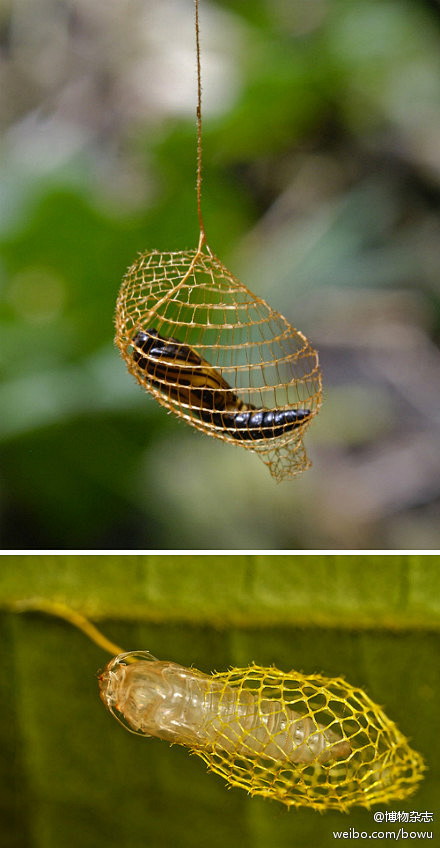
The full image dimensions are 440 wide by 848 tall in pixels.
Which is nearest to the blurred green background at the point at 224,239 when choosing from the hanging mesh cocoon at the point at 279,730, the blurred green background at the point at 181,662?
the blurred green background at the point at 181,662

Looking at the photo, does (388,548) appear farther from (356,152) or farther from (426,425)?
(356,152)

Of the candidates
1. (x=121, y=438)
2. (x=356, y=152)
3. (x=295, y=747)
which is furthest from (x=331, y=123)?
(x=295, y=747)

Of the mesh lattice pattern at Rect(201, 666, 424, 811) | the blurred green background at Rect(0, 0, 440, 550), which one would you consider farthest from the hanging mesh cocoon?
the blurred green background at Rect(0, 0, 440, 550)

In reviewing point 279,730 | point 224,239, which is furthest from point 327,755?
point 224,239

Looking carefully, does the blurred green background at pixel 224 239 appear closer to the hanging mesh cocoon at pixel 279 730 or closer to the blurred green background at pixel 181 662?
the blurred green background at pixel 181 662

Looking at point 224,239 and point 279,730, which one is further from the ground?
point 224,239

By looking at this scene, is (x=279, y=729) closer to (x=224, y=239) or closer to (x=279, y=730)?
(x=279, y=730)

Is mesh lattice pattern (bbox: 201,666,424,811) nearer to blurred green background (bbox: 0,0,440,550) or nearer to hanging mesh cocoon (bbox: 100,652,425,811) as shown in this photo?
hanging mesh cocoon (bbox: 100,652,425,811)
